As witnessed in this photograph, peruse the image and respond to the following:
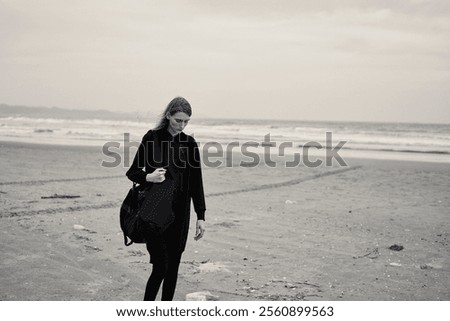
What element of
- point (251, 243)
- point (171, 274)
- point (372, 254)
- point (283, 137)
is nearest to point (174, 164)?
point (171, 274)

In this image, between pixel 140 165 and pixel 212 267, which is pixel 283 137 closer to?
pixel 212 267

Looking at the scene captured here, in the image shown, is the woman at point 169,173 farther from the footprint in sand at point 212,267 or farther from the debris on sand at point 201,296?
the footprint in sand at point 212,267

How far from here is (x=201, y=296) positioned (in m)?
4.29

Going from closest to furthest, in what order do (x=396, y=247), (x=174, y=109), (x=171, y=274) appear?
(x=174, y=109) < (x=171, y=274) < (x=396, y=247)

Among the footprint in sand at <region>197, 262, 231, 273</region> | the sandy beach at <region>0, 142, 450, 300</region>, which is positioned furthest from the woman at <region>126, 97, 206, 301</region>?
the footprint in sand at <region>197, 262, 231, 273</region>

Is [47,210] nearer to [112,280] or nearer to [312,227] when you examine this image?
[112,280]

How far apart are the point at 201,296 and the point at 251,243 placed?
2.03 meters

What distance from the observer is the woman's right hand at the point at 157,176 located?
133 inches

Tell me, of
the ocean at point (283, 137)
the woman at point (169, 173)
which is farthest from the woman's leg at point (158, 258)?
the ocean at point (283, 137)

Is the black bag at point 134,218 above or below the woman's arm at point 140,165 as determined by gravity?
below

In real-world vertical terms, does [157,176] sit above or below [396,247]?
above

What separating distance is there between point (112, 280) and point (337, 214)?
15.6 ft

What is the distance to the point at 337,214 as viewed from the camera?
26.9ft
